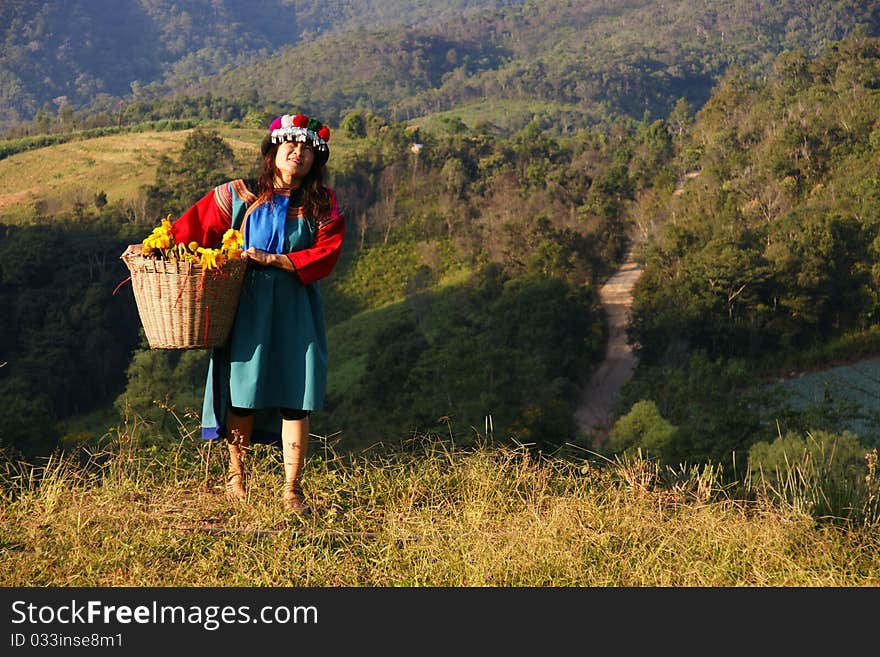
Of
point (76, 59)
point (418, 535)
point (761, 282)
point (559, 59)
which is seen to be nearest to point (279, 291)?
point (418, 535)

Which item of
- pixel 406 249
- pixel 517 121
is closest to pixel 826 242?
pixel 406 249

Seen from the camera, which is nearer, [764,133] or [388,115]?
[764,133]

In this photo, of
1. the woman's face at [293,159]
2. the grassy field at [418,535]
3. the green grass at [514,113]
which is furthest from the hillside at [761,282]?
the green grass at [514,113]

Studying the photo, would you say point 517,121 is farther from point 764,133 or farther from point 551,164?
point 764,133

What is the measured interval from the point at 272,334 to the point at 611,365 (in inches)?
974

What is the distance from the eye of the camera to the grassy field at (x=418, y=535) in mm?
2689

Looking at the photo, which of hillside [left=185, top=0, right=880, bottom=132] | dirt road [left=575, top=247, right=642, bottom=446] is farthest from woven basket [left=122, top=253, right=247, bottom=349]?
hillside [left=185, top=0, right=880, bottom=132]

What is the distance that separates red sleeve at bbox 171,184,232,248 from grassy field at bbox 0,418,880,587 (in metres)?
0.77

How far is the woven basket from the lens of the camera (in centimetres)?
A: 292

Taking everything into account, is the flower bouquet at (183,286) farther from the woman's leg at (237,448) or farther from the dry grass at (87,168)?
the dry grass at (87,168)

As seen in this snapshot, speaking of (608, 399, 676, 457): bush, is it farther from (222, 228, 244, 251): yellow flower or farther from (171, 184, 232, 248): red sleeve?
(222, 228, 244, 251): yellow flower

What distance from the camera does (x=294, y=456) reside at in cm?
327

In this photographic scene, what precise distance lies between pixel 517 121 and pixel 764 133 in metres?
51.0

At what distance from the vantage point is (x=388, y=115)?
103 metres
